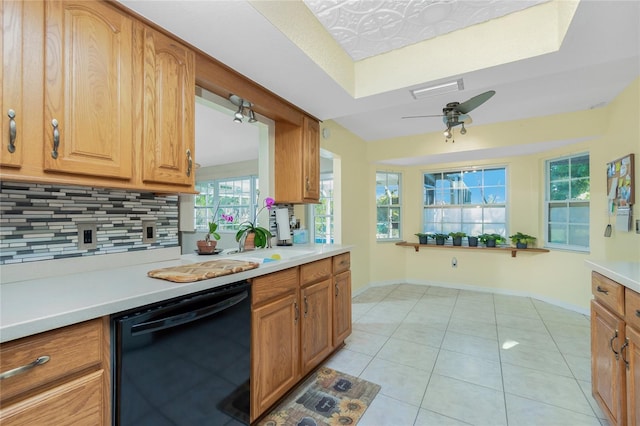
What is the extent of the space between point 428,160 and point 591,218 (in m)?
Answer: 2.10

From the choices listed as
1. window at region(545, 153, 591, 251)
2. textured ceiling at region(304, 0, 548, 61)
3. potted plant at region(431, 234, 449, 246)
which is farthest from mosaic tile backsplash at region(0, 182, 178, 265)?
window at region(545, 153, 591, 251)

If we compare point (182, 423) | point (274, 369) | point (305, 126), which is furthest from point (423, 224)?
point (182, 423)

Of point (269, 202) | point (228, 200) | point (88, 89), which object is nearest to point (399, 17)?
point (269, 202)

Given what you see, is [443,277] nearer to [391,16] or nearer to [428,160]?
[428,160]

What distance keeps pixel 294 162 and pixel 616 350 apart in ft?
8.01

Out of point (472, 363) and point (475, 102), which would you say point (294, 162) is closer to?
point (475, 102)

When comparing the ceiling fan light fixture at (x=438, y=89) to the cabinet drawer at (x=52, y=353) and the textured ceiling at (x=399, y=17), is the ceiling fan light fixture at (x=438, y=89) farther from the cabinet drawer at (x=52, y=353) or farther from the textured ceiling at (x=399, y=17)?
the cabinet drawer at (x=52, y=353)

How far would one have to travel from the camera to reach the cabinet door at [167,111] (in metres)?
1.39

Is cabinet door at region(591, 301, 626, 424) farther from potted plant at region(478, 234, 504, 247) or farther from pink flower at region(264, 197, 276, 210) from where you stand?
potted plant at region(478, 234, 504, 247)

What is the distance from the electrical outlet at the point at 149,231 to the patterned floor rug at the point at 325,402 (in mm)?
1250

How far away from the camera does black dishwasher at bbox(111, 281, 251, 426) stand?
3.15ft

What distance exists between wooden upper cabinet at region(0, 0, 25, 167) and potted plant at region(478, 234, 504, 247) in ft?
16.2

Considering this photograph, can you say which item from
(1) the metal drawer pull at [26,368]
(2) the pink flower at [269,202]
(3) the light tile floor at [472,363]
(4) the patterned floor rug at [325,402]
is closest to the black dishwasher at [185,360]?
(1) the metal drawer pull at [26,368]

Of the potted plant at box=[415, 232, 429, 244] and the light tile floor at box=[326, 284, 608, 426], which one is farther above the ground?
the potted plant at box=[415, 232, 429, 244]
